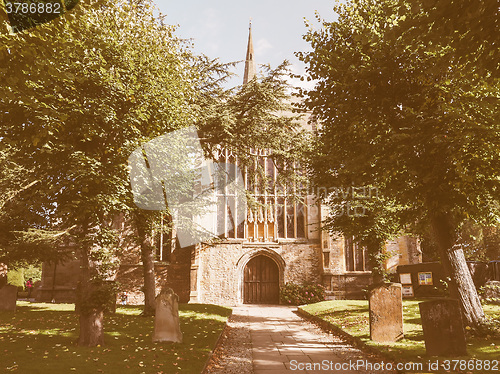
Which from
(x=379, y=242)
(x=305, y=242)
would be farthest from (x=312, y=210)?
(x=379, y=242)

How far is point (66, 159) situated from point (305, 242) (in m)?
19.0

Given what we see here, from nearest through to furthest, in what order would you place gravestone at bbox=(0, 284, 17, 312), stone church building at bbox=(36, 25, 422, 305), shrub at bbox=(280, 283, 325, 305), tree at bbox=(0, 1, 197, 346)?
tree at bbox=(0, 1, 197, 346)
gravestone at bbox=(0, 284, 17, 312)
shrub at bbox=(280, 283, 325, 305)
stone church building at bbox=(36, 25, 422, 305)

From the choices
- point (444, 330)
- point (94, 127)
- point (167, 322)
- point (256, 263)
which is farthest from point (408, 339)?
point (256, 263)

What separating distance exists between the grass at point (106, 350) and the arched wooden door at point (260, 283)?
514 inches

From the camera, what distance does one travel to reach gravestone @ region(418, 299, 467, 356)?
23.8 ft

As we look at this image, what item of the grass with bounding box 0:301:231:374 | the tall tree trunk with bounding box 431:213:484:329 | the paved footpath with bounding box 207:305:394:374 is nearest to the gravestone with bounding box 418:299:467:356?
the paved footpath with bounding box 207:305:394:374

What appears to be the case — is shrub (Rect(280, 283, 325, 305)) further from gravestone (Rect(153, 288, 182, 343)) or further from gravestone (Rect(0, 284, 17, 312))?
gravestone (Rect(153, 288, 182, 343))

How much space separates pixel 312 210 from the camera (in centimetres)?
2633

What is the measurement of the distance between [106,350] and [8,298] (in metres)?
10.9

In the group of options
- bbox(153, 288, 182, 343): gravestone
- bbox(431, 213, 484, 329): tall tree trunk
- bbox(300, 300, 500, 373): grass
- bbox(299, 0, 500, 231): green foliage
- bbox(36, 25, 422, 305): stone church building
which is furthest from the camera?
bbox(36, 25, 422, 305): stone church building

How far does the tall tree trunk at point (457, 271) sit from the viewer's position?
909 centimetres

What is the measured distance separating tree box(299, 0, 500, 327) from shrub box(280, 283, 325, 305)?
15099mm

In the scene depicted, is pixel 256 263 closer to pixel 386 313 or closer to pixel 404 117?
pixel 386 313

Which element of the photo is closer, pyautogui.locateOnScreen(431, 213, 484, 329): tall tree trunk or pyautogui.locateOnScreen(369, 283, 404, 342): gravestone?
pyautogui.locateOnScreen(431, 213, 484, 329): tall tree trunk
